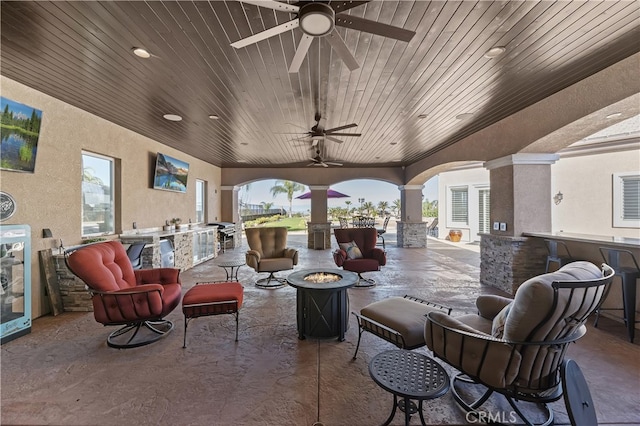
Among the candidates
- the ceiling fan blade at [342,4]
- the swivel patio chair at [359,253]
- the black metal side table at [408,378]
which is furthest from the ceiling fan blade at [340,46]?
the swivel patio chair at [359,253]

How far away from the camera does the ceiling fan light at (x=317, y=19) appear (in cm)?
179

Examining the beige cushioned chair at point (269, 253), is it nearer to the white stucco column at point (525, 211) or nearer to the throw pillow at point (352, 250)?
the throw pillow at point (352, 250)

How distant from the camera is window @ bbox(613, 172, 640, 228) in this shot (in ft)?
20.1

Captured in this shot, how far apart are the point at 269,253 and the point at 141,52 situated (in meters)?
3.68

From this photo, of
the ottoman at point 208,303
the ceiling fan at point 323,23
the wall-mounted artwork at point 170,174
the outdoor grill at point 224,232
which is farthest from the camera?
the outdoor grill at point 224,232

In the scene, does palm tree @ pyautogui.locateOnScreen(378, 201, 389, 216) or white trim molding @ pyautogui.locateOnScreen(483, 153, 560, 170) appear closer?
white trim molding @ pyautogui.locateOnScreen(483, 153, 560, 170)

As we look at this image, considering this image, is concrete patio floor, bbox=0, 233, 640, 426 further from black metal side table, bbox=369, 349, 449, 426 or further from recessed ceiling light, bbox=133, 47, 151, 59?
recessed ceiling light, bbox=133, 47, 151, 59

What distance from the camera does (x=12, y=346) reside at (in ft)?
9.24

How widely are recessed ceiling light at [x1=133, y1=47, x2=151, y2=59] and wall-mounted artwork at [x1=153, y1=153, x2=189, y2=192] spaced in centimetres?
359

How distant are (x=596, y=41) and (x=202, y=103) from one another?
14.6 ft

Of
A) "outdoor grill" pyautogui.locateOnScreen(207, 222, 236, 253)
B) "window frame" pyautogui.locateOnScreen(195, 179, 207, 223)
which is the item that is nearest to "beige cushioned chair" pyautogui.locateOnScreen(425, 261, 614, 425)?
"outdoor grill" pyautogui.locateOnScreen(207, 222, 236, 253)

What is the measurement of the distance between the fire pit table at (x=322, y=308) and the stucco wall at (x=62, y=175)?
3.42m

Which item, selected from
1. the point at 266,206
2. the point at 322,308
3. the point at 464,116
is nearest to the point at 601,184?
the point at 464,116

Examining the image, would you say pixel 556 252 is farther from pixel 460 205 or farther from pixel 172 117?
pixel 460 205
